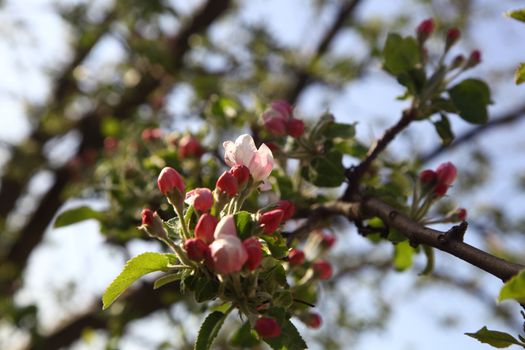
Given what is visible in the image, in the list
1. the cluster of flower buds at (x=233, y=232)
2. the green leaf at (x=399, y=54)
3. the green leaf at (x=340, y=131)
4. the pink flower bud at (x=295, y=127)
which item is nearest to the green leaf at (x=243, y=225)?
the cluster of flower buds at (x=233, y=232)

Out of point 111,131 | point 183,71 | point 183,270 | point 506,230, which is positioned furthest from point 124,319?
point 506,230

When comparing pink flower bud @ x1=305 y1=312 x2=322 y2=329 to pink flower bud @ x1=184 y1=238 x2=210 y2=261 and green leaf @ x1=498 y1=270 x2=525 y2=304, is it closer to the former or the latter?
pink flower bud @ x1=184 y1=238 x2=210 y2=261

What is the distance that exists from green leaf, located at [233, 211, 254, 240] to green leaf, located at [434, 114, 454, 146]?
736mm

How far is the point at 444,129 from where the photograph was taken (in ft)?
4.78

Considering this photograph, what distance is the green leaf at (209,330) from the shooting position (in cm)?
94

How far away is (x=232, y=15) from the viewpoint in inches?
200

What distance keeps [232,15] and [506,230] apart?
119 inches

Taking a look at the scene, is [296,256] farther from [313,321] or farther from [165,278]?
[165,278]

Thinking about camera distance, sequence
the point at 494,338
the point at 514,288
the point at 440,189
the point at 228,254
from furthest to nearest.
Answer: the point at 440,189 < the point at 494,338 < the point at 228,254 < the point at 514,288

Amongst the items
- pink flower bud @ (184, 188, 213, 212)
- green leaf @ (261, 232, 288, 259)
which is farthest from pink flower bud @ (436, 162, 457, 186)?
pink flower bud @ (184, 188, 213, 212)

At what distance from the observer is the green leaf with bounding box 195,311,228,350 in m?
0.94

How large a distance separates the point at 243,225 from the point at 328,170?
0.51 metres

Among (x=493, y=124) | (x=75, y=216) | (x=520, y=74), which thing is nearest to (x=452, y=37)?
→ (x=520, y=74)

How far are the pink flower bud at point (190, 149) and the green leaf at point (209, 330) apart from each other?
29.7 inches
